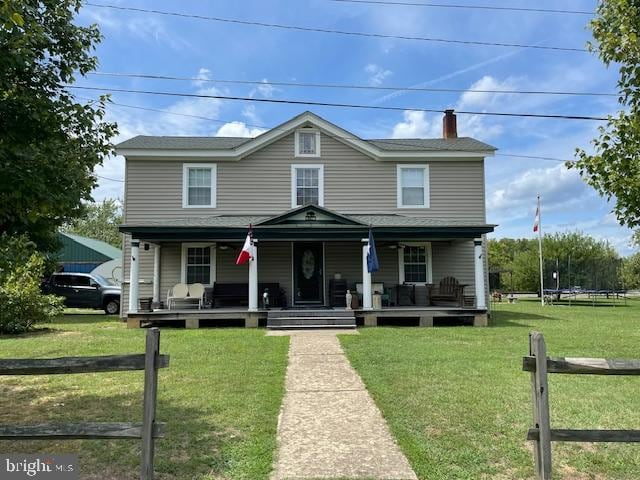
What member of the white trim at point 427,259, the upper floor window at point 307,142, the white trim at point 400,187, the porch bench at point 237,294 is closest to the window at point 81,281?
the porch bench at point 237,294

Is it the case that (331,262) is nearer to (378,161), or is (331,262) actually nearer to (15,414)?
(378,161)

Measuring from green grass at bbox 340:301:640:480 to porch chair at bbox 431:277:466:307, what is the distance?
414 centimetres

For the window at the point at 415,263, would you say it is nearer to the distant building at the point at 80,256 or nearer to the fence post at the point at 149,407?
the fence post at the point at 149,407

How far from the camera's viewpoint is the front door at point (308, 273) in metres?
16.3

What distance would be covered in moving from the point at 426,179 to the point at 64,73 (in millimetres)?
13805

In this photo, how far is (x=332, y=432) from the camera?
4.70 meters

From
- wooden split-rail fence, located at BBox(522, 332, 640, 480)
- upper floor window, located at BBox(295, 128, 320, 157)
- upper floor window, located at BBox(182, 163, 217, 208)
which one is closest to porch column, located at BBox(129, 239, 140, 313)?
upper floor window, located at BBox(182, 163, 217, 208)

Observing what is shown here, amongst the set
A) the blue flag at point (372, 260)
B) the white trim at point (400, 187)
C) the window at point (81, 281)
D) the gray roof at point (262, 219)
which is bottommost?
the window at point (81, 281)

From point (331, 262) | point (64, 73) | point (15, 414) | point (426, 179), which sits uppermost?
point (426, 179)

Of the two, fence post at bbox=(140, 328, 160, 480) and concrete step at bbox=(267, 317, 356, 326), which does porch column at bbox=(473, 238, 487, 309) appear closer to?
concrete step at bbox=(267, 317, 356, 326)

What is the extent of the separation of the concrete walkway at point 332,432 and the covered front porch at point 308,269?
22.9 feet

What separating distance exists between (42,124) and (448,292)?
529 inches

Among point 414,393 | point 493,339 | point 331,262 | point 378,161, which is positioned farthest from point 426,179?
point 414,393

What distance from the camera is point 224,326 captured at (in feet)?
47.3
